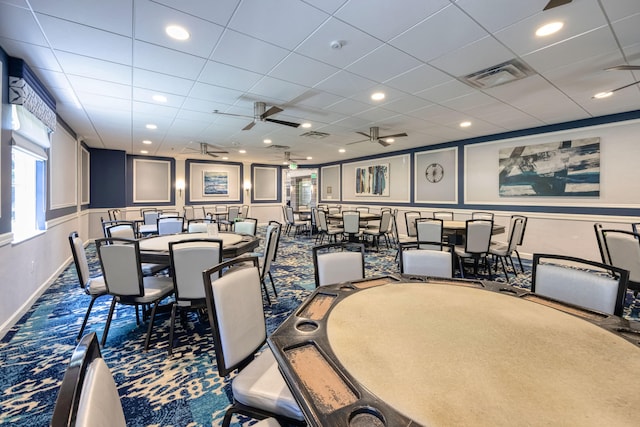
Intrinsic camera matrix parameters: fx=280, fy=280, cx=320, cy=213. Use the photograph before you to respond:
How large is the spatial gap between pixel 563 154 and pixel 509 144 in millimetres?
1025

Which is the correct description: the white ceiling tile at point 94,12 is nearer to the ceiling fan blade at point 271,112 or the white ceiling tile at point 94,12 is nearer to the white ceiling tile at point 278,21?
the white ceiling tile at point 278,21

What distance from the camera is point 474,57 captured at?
2.94m

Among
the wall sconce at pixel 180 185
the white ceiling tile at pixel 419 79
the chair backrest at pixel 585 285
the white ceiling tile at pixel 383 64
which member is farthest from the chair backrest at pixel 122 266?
the wall sconce at pixel 180 185

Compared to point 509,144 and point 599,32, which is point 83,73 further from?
point 509,144

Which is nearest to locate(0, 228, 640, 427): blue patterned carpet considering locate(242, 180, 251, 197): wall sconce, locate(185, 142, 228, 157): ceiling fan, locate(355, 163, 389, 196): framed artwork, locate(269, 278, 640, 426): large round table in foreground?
locate(269, 278, 640, 426): large round table in foreground

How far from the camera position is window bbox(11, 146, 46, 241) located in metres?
3.68

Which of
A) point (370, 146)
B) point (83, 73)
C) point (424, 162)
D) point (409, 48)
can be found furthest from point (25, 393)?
point (424, 162)

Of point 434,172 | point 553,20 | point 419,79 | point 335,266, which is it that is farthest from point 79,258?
point 434,172

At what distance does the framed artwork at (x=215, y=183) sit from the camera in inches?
434

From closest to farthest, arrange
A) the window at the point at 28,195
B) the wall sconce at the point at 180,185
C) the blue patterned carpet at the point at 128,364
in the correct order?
the blue patterned carpet at the point at 128,364 < the window at the point at 28,195 < the wall sconce at the point at 180,185

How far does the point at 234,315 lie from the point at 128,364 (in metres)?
1.50

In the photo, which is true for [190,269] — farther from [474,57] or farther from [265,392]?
[474,57]

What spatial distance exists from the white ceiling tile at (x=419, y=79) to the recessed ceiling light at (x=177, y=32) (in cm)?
232

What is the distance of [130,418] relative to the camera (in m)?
1.63
